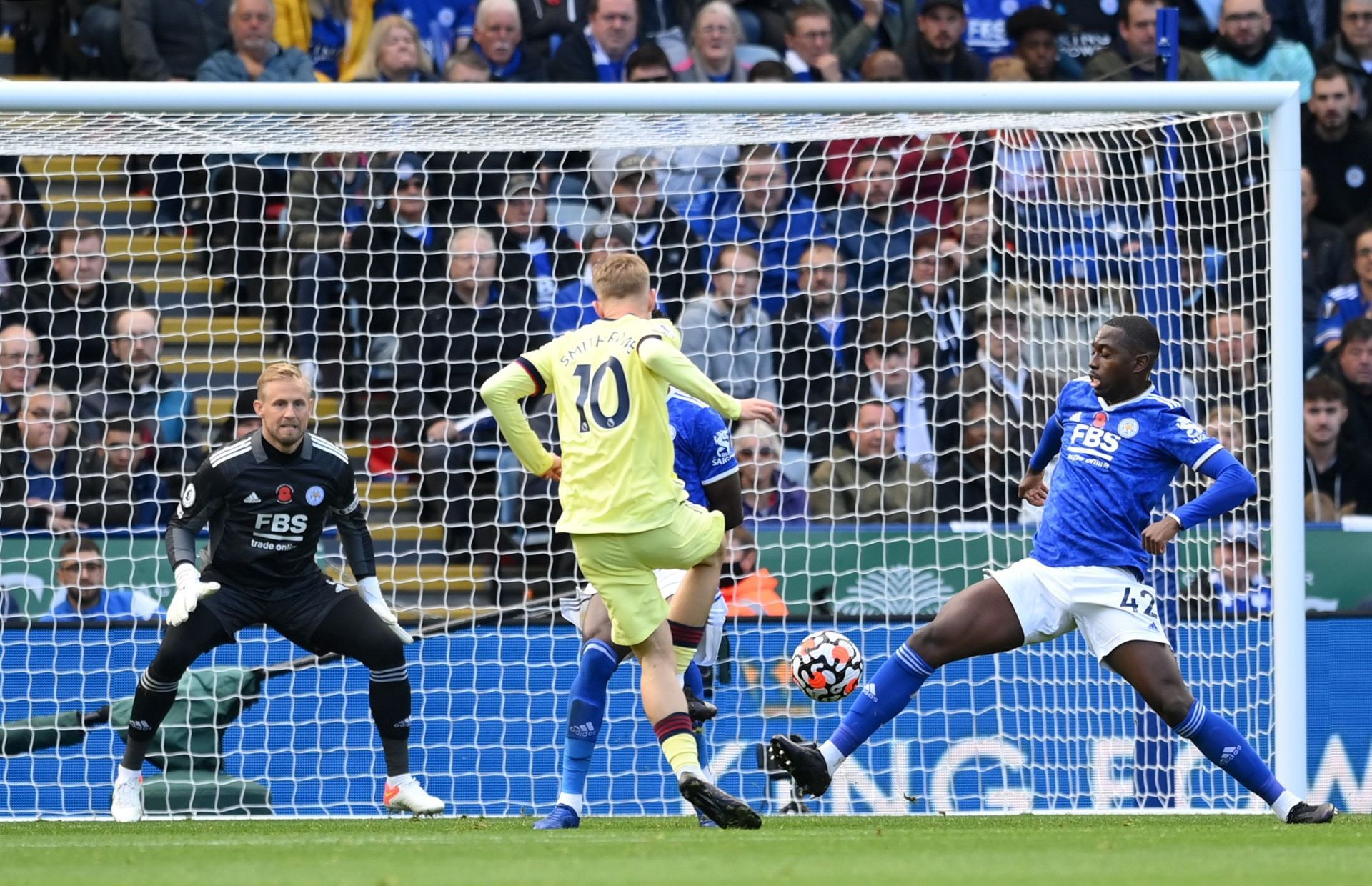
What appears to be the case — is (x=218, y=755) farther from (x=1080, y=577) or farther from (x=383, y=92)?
(x=1080, y=577)

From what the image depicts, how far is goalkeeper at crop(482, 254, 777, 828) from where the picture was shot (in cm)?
616

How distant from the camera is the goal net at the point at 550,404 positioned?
820 centimetres

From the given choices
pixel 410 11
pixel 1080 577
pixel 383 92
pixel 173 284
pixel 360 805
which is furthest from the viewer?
pixel 410 11

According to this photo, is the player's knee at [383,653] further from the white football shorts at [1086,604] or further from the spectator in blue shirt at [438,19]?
the spectator in blue shirt at [438,19]

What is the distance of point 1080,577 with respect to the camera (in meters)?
6.57

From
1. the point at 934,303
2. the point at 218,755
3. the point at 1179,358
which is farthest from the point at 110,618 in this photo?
the point at 1179,358

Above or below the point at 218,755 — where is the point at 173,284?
above

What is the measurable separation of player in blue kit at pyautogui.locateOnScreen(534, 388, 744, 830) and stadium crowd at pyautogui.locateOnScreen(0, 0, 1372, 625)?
1.25 meters

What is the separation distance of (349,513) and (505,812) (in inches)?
63.2

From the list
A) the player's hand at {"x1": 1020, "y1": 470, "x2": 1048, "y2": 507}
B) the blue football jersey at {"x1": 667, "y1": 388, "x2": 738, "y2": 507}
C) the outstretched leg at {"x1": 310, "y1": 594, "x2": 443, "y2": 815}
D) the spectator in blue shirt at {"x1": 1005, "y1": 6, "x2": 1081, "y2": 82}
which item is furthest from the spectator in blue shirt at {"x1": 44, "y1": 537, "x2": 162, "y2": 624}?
the spectator in blue shirt at {"x1": 1005, "y1": 6, "x2": 1081, "y2": 82}

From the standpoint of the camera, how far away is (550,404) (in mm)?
9781

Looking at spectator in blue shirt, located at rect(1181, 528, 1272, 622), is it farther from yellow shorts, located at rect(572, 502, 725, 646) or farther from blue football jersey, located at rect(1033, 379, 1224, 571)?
yellow shorts, located at rect(572, 502, 725, 646)

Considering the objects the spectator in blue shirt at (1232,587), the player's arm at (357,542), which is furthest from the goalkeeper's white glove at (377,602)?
the spectator in blue shirt at (1232,587)

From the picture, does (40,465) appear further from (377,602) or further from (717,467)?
(717,467)
